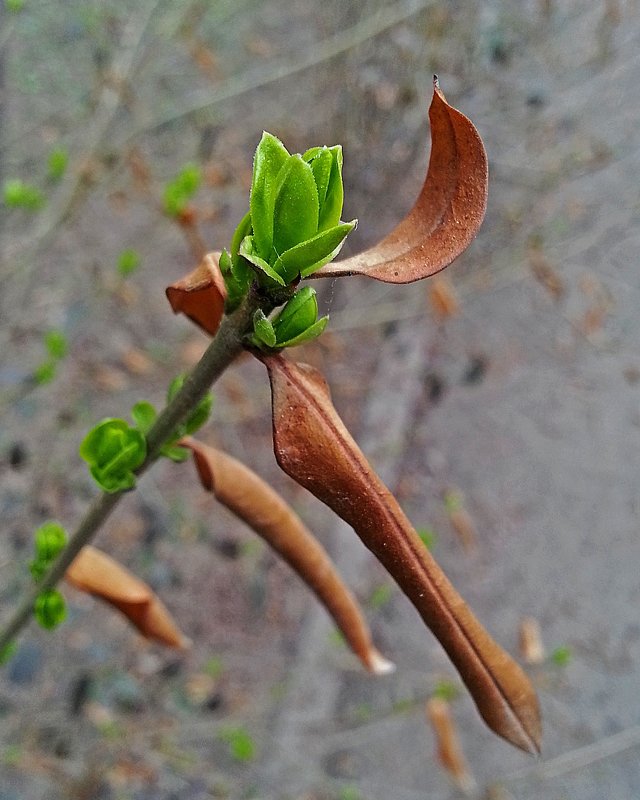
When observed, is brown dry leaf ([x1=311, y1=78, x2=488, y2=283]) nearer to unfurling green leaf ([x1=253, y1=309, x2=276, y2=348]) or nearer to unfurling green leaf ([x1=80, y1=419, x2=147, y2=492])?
unfurling green leaf ([x1=253, y1=309, x2=276, y2=348])

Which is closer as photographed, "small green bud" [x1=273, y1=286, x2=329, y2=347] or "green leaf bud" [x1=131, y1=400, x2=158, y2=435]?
"small green bud" [x1=273, y1=286, x2=329, y2=347]

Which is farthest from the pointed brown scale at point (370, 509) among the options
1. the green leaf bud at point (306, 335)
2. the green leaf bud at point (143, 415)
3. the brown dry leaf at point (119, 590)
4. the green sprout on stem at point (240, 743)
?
the green sprout on stem at point (240, 743)

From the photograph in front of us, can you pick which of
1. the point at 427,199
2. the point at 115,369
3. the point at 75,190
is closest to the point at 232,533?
the point at 115,369

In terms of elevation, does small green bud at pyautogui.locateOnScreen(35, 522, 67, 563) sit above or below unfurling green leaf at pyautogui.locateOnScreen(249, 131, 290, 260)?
below

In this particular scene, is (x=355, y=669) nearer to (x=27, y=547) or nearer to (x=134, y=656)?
(x=134, y=656)

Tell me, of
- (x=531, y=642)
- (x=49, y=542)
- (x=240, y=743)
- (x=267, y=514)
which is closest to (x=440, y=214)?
(x=267, y=514)

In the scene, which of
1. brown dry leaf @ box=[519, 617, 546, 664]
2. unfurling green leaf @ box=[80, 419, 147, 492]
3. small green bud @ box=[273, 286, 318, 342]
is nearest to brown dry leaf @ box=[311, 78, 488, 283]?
small green bud @ box=[273, 286, 318, 342]

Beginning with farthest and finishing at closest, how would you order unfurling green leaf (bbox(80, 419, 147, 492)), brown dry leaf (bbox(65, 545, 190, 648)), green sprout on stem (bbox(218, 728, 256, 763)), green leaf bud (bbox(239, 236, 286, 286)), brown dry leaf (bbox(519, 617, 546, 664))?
1. brown dry leaf (bbox(519, 617, 546, 664))
2. green sprout on stem (bbox(218, 728, 256, 763))
3. brown dry leaf (bbox(65, 545, 190, 648))
4. unfurling green leaf (bbox(80, 419, 147, 492))
5. green leaf bud (bbox(239, 236, 286, 286))

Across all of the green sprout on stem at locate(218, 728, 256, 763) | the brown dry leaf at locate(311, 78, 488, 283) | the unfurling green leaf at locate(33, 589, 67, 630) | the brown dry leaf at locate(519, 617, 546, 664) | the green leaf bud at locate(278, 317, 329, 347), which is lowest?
the brown dry leaf at locate(519, 617, 546, 664)

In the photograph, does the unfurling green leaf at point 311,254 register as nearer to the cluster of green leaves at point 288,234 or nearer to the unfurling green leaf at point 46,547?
the cluster of green leaves at point 288,234

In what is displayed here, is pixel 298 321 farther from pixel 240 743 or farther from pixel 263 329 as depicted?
pixel 240 743
